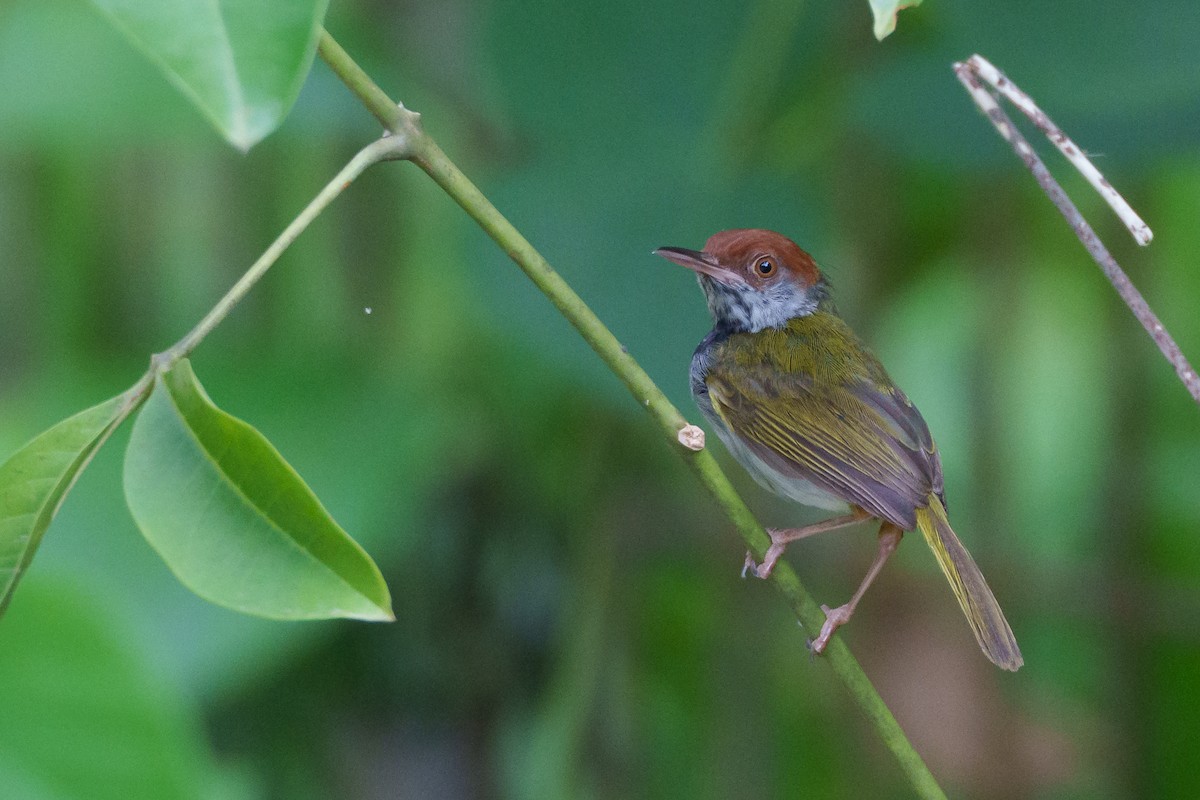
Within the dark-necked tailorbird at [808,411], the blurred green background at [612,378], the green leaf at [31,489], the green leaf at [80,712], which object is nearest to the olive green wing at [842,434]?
the dark-necked tailorbird at [808,411]

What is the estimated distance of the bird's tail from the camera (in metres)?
1.45

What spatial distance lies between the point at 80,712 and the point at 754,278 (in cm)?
113

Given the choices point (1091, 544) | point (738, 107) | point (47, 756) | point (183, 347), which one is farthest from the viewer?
point (1091, 544)

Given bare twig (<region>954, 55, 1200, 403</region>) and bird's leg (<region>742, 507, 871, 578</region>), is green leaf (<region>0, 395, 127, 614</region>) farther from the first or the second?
bare twig (<region>954, 55, 1200, 403</region>)

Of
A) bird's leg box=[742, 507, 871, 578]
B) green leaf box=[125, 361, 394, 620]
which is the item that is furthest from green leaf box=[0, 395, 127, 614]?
bird's leg box=[742, 507, 871, 578]

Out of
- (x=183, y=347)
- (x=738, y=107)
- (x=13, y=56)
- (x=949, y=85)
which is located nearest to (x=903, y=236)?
(x=949, y=85)

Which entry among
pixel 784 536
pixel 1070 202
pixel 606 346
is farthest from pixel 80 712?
pixel 1070 202

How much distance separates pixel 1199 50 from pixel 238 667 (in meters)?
1.98

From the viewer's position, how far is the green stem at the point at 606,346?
1041 millimetres

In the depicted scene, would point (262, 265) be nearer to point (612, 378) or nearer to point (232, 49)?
point (232, 49)

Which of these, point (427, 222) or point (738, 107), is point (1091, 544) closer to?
point (738, 107)

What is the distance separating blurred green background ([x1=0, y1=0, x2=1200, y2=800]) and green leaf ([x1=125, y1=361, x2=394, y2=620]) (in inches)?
38.9

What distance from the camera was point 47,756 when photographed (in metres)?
1.28

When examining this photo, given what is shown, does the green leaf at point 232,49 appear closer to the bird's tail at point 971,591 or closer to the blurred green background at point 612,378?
the bird's tail at point 971,591
